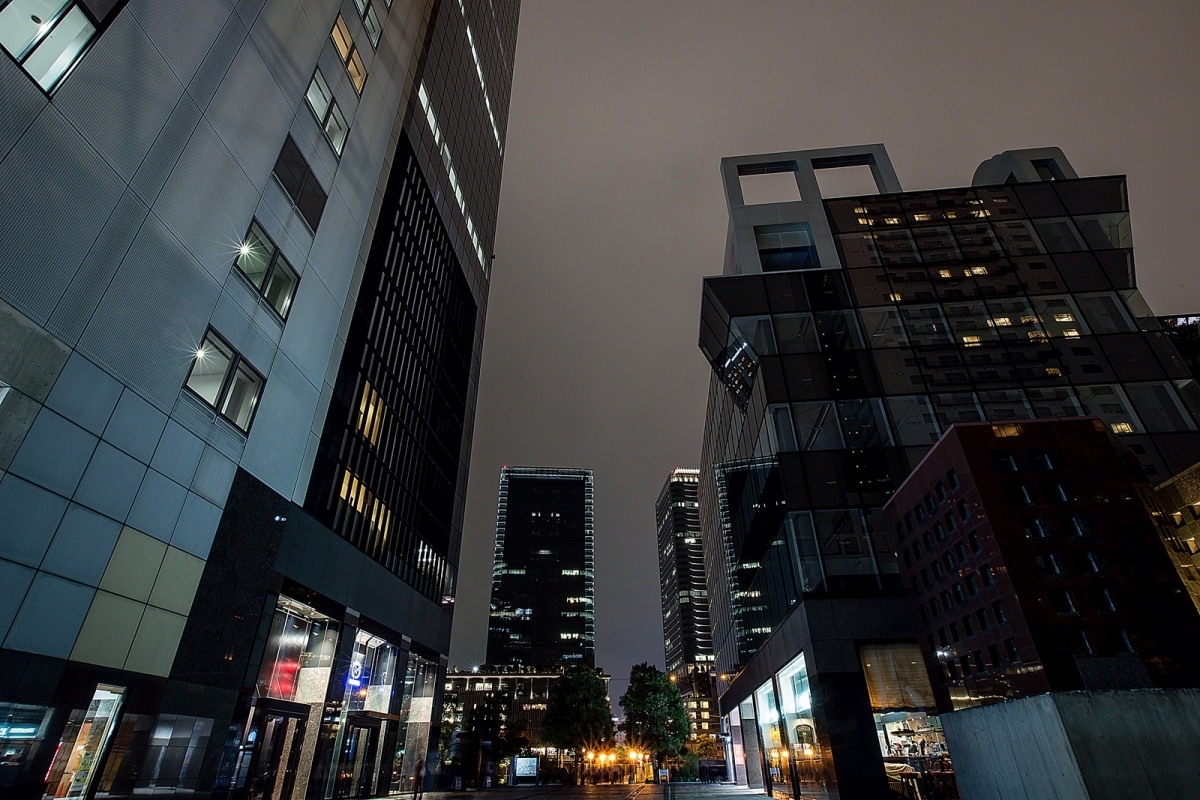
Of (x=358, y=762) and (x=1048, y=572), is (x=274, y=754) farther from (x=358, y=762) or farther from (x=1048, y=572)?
(x=1048, y=572)

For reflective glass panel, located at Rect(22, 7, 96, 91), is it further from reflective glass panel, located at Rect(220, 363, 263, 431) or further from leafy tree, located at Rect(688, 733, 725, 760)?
leafy tree, located at Rect(688, 733, 725, 760)

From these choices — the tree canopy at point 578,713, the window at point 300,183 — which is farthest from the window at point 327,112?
the tree canopy at point 578,713

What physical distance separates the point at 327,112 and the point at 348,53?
420 centimetres

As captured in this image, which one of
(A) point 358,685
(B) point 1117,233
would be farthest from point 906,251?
(A) point 358,685

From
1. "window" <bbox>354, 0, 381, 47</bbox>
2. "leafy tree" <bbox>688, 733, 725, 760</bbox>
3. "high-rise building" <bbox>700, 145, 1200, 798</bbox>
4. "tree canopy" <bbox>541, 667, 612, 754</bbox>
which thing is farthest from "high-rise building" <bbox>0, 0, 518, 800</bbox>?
"leafy tree" <bbox>688, 733, 725, 760</bbox>

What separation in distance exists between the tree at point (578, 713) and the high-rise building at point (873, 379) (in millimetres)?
30205

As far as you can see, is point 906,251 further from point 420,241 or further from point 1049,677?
point 420,241

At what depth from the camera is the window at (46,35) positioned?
1186 centimetres

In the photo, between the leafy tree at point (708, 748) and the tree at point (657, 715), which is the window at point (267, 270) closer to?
the tree at point (657, 715)

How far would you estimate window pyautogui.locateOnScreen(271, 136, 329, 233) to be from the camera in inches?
858

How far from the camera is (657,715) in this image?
73000mm

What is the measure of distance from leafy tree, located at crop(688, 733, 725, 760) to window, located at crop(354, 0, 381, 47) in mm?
130592

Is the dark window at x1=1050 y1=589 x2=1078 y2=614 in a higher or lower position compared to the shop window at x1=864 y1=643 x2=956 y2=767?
higher

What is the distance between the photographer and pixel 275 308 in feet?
71.7
